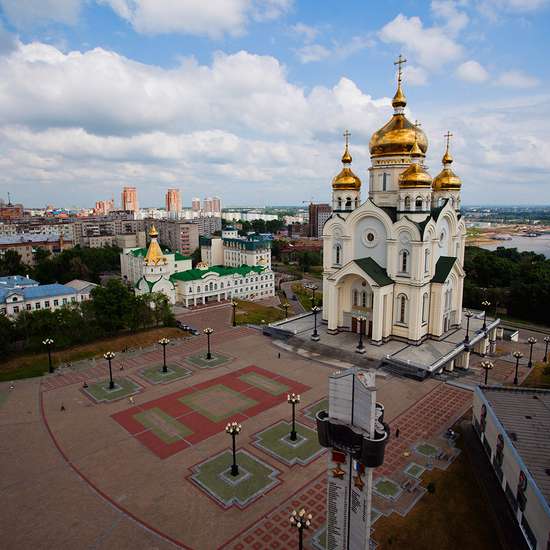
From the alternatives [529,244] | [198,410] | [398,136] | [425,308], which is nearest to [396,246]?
[425,308]

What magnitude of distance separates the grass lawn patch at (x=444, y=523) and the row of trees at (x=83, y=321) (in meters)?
24.1

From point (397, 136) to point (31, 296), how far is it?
34.0 metres

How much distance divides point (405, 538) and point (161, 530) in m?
7.71

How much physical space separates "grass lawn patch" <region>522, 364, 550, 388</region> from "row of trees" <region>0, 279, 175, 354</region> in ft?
88.0

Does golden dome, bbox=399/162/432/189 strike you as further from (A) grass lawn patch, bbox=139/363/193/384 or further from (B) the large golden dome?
(A) grass lawn patch, bbox=139/363/193/384

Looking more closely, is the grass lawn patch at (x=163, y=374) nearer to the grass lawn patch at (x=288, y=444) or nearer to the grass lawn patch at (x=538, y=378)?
the grass lawn patch at (x=288, y=444)

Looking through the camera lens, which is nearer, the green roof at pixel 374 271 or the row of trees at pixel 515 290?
the green roof at pixel 374 271

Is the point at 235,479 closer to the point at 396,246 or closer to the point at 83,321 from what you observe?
the point at 396,246

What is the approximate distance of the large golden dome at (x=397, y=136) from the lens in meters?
30.0

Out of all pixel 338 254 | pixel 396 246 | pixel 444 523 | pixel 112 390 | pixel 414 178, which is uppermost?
pixel 414 178

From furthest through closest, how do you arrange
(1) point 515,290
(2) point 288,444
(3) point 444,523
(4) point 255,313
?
(4) point 255,313, (1) point 515,290, (2) point 288,444, (3) point 444,523

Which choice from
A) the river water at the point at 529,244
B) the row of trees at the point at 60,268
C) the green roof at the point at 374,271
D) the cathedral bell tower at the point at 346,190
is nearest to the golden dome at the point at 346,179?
the cathedral bell tower at the point at 346,190

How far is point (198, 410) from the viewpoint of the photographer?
21484 mm

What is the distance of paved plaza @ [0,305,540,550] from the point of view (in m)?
13.8
